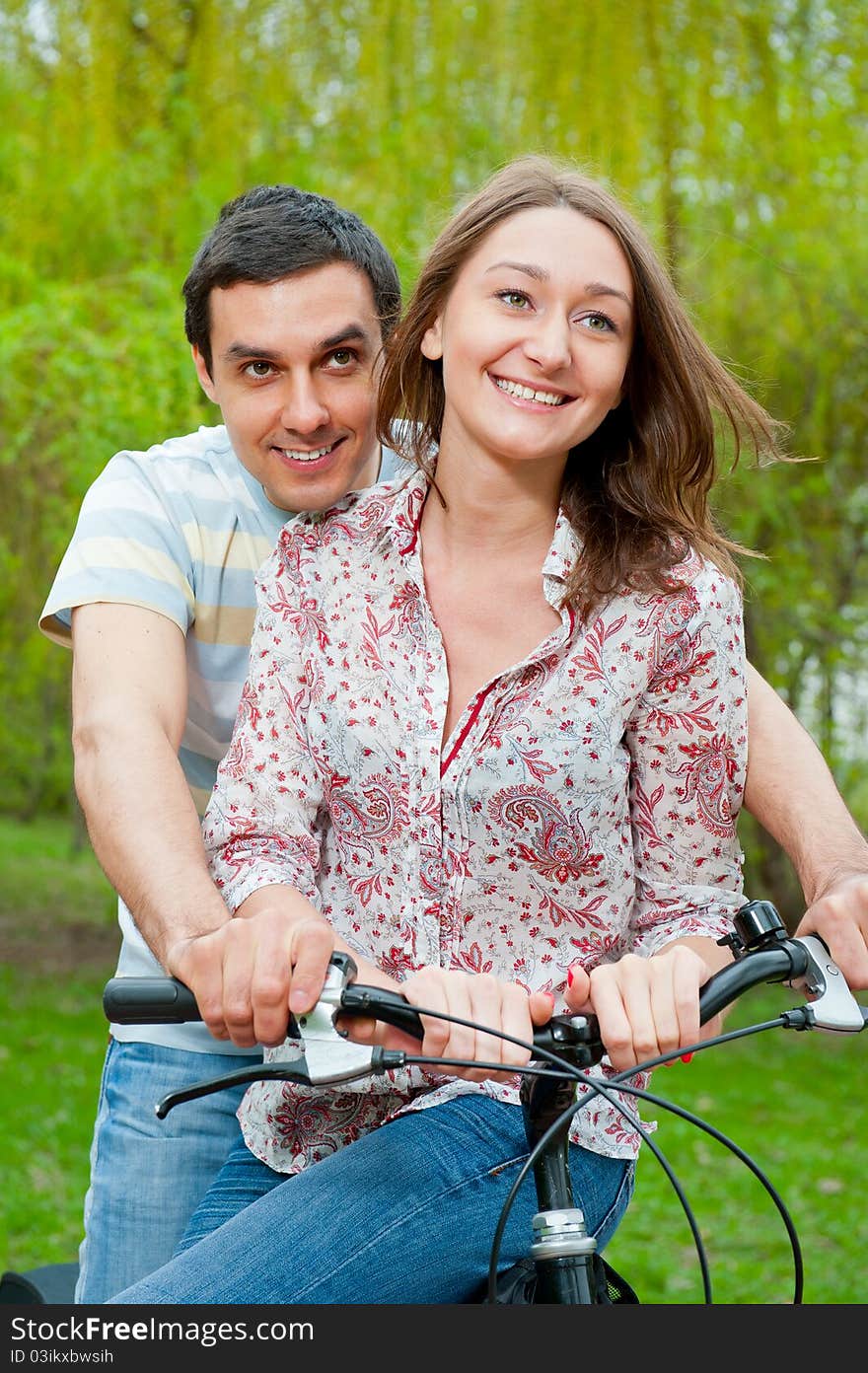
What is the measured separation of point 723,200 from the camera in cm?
705

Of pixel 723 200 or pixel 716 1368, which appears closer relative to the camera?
pixel 716 1368

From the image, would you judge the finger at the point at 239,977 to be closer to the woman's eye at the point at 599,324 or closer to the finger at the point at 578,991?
the finger at the point at 578,991

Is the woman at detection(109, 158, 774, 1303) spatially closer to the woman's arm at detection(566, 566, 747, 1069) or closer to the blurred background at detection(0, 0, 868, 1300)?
the woman's arm at detection(566, 566, 747, 1069)

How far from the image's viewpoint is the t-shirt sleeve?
2.31 metres

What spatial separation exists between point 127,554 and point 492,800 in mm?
780

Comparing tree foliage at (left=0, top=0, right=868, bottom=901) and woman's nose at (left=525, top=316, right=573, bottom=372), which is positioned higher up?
tree foliage at (left=0, top=0, right=868, bottom=901)

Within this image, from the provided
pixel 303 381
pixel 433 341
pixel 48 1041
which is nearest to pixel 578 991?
pixel 433 341

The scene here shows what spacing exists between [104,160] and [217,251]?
475 cm

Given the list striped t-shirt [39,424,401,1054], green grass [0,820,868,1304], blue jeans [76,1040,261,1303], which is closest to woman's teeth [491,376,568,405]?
striped t-shirt [39,424,401,1054]

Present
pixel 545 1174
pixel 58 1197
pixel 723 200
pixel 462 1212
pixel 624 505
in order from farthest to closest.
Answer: pixel 723 200 < pixel 58 1197 < pixel 624 505 < pixel 462 1212 < pixel 545 1174

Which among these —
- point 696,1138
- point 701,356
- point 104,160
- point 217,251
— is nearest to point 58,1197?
point 696,1138

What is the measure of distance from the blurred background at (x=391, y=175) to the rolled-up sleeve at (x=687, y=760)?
4.11 m

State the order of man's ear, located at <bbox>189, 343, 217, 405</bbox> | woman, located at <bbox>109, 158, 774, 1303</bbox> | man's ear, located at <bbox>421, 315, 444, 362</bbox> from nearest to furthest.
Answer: woman, located at <bbox>109, 158, 774, 1303</bbox> < man's ear, located at <bbox>421, 315, 444, 362</bbox> < man's ear, located at <bbox>189, 343, 217, 405</bbox>

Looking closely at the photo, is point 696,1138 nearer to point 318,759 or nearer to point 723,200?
point 723,200
